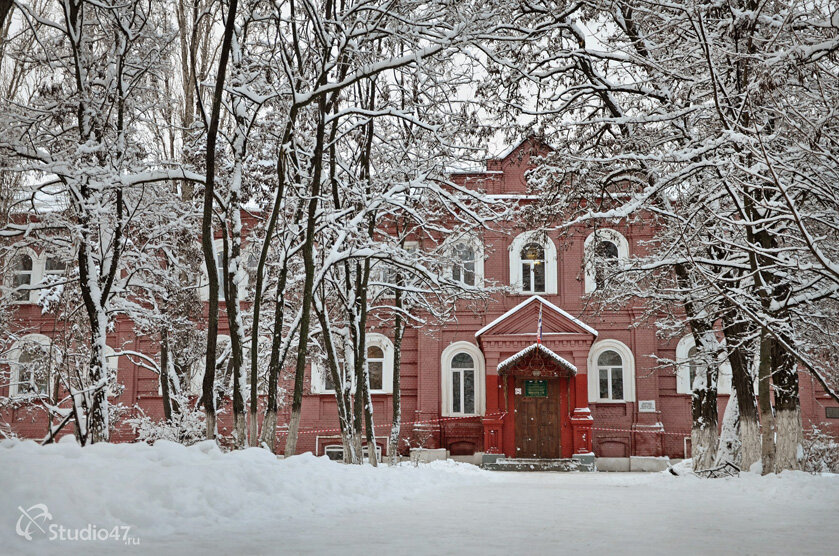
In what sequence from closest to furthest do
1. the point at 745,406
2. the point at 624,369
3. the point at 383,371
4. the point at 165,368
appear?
the point at 745,406 → the point at 165,368 → the point at 624,369 → the point at 383,371

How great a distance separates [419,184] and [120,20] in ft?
20.4

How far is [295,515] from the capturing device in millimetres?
7934

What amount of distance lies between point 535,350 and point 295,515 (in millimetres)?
21688

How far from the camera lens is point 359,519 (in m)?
7.96

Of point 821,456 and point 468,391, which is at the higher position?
point 468,391

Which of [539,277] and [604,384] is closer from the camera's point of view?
[604,384]

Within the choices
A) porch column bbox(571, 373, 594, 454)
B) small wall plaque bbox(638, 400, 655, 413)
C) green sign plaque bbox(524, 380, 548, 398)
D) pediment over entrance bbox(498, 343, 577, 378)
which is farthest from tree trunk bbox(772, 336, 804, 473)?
green sign plaque bbox(524, 380, 548, 398)

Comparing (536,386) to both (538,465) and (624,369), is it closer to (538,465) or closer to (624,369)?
(538,465)

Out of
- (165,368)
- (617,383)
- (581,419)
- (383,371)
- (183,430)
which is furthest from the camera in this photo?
(383,371)

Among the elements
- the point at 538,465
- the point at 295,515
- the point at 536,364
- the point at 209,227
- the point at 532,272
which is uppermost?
the point at 532,272

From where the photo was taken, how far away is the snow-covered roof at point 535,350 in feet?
93.6

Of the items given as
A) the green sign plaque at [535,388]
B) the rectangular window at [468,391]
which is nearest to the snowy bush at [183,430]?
the rectangular window at [468,391]

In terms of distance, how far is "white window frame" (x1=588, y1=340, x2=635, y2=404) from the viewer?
99.4 feet

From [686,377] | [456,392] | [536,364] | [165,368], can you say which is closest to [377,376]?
[456,392]
